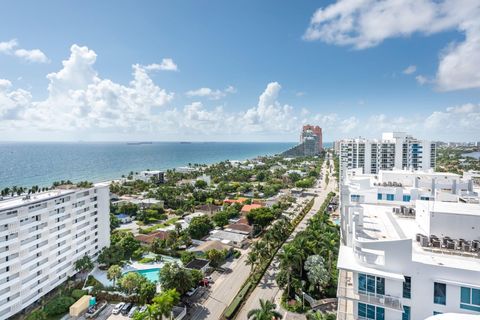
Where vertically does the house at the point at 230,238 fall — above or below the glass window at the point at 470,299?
below

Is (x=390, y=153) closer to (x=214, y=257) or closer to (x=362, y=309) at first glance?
(x=214, y=257)

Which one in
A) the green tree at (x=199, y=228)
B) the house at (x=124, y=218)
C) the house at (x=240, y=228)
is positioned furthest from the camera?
the house at (x=124, y=218)

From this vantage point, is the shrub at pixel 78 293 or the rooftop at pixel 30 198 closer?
the rooftop at pixel 30 198

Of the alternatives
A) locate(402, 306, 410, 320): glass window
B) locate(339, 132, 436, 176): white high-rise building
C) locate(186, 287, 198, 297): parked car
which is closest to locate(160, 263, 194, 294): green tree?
locate(186, 287, 198, 297): parked car

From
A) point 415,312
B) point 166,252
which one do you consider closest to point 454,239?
point 415,312

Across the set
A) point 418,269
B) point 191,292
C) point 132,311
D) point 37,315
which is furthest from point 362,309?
point 37,315

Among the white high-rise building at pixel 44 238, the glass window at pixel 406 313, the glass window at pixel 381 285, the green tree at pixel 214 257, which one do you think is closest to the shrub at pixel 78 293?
the white high-rise building at pixel 44 238

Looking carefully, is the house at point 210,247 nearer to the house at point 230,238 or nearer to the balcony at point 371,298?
the house at point 230,238

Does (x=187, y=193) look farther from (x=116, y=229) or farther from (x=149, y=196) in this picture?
(x=116, y=229)
